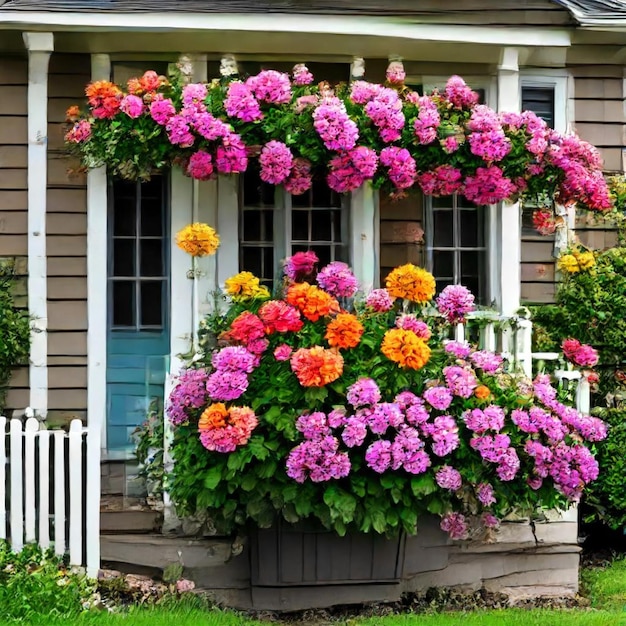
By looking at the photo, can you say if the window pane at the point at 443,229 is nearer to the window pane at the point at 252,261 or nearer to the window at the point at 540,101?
the window at the point at 540,101

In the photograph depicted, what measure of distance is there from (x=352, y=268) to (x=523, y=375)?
1449mm

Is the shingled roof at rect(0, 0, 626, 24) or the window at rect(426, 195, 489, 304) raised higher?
the shingled roof at rect(0, 0, 626, 24)

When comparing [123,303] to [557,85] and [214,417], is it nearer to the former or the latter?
[214,417]

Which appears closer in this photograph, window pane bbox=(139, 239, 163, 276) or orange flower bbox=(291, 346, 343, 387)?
orange flower bbox=(291, 346, 343, 387)

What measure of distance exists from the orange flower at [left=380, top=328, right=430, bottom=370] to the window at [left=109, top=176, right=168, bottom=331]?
2.18 metres

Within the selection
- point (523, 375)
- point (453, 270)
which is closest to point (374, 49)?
point (453, 270)

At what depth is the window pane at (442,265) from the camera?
25.6 feet

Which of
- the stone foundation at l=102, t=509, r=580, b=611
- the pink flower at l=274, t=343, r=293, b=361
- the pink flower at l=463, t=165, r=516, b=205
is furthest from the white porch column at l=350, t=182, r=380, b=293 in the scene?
the stone foundation at l=102, t=509, r=580, b=611

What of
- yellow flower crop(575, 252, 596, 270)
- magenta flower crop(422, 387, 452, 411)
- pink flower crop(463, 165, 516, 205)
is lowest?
magenta flower crop(422, 387, 452, 411)

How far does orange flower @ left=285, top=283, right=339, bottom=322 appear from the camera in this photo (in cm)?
601

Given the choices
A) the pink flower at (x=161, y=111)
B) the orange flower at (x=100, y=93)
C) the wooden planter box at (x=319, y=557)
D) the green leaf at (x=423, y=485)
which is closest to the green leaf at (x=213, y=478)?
the wooden planter box at (x=319, y=557)

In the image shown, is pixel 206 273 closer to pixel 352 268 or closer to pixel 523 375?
pixel 352 268

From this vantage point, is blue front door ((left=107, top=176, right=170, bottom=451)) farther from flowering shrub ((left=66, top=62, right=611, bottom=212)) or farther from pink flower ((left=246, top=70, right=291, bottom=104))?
pink flower ((left=246, top=70, right=291, bottom=104))

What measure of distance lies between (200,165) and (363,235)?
1.33 meters
